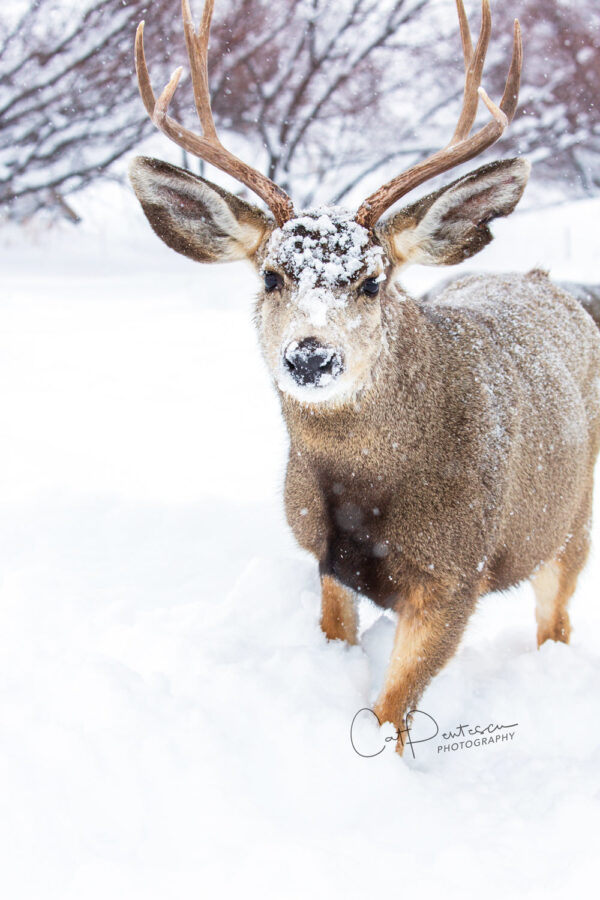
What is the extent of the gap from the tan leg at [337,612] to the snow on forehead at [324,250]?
1.28m

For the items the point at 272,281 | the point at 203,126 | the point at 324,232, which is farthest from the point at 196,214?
the point at 324,232

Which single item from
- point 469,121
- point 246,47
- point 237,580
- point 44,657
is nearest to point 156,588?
point 237,580

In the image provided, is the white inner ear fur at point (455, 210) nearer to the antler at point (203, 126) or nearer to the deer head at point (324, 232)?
the deer head at point (324, 232)

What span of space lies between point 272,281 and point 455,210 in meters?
0.71

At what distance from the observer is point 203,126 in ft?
10.2

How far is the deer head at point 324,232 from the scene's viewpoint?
2.50 meters

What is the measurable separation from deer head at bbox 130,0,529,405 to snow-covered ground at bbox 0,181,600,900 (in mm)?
1053

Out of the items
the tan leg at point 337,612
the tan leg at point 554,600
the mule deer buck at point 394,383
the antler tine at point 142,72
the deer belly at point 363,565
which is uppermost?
the antler tine at point 142,72

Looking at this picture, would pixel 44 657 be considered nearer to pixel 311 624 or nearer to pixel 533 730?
pixel 311 624

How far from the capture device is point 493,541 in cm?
287

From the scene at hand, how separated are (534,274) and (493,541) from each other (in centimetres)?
193

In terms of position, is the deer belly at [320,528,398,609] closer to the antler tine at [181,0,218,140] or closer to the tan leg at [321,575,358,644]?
→ the tan leg at [321,575,358,644]

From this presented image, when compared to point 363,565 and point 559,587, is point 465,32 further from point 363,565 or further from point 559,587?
point 559,587

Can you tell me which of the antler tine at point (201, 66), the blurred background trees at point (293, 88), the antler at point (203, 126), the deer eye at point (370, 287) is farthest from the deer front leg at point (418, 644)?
the blurred background trees at point (293, 88)
